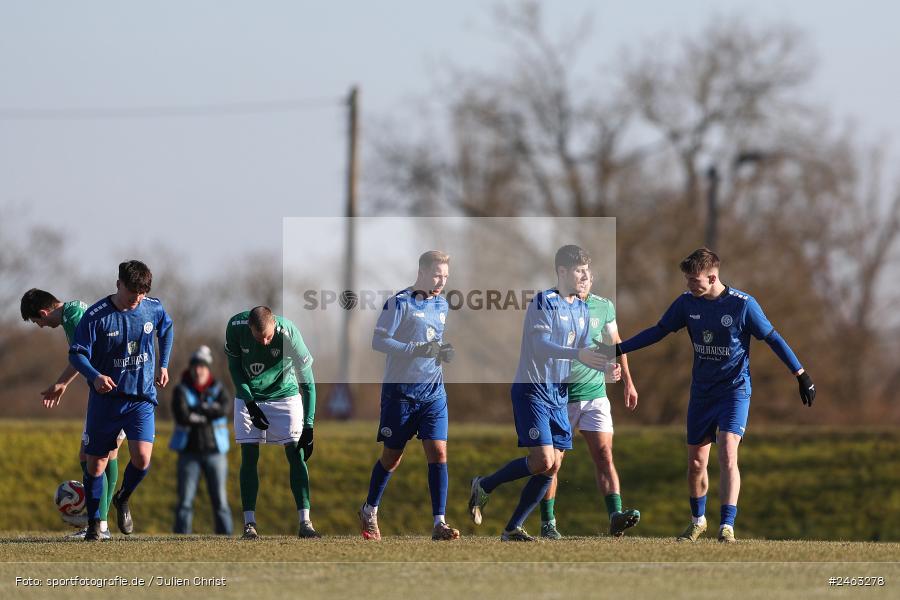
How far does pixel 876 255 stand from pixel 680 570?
132 ft

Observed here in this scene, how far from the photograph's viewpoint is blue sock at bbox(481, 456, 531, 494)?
11.1 meters

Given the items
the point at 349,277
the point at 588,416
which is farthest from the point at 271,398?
the point at 349,277

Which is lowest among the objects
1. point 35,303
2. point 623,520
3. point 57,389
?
point 623,520

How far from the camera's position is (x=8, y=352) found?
171 ft

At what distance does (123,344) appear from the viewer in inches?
445

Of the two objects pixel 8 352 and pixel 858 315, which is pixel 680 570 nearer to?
pixel 858 315

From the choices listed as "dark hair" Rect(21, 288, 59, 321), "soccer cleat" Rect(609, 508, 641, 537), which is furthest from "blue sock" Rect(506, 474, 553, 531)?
"dark hair" Rect(21, 288, 59, 321)

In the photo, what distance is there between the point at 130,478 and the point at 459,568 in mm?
4119

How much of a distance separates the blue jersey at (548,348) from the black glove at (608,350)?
196mm

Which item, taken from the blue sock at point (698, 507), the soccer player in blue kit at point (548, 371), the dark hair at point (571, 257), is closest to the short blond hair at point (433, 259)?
the soccer player in blue kit at point (548, 371)

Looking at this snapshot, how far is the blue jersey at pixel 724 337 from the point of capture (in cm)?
1084

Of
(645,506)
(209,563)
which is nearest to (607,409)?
(209,563)

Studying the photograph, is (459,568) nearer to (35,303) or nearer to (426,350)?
(426,350)

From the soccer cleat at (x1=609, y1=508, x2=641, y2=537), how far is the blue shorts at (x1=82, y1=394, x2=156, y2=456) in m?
3.98
